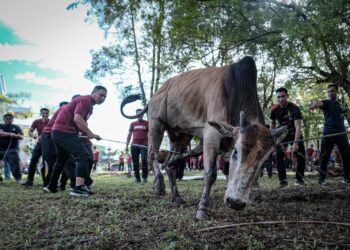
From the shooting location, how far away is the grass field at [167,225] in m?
2.81

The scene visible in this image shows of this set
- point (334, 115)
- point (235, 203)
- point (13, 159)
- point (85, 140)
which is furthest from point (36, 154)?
point (334, 115)

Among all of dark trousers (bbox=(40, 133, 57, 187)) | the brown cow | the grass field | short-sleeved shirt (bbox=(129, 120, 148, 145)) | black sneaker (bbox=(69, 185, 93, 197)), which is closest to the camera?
the grass field

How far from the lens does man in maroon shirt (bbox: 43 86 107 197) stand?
628 centimetres

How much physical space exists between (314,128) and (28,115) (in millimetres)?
25370

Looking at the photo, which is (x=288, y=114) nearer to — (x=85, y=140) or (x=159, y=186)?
(x=159, y=186)

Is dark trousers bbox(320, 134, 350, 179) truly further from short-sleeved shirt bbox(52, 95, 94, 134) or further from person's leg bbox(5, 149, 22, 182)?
person's leg bbox(5, 149, 22, 182)

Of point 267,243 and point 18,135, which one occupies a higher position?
point 18,135

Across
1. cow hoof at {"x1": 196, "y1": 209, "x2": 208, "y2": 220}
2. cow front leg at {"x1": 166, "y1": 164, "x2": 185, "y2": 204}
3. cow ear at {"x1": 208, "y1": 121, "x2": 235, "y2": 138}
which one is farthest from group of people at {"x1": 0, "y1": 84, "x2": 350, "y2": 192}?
cow hoof at {"x1": 196, "y1": 209, "x2": 208, "y2": 220}

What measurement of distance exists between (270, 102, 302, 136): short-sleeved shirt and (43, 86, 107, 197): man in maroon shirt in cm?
374

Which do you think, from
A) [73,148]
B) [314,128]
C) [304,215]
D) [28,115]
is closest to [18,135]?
[73,148]

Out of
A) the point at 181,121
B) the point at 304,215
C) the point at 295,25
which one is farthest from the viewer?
the point at 181,121

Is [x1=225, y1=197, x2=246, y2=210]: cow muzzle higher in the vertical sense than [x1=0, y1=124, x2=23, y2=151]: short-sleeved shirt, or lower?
lower

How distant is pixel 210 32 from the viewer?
20.0ft

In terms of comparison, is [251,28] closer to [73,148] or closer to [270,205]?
[270,205]
